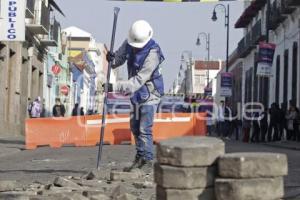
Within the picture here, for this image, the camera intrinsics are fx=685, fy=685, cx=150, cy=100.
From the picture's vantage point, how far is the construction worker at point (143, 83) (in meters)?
8.16

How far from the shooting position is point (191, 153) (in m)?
4.54

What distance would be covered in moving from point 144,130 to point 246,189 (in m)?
3.96

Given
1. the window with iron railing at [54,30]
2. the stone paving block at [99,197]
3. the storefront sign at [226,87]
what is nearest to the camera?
the stone paving block at [99,197]

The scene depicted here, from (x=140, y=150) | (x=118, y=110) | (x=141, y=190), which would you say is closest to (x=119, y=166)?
(x=140, y=150)

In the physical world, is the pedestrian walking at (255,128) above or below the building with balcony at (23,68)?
below

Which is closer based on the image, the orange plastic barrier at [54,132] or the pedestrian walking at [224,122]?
the orange plastic barrier at [54,132]

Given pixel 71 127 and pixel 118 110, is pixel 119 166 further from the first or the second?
pixel 118 110

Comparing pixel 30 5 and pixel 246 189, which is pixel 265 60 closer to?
pixel 30 5

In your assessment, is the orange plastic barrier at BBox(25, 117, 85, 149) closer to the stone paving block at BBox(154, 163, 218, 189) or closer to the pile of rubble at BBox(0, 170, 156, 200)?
the pile of rubble at BBox(0, 170, 156, 200)

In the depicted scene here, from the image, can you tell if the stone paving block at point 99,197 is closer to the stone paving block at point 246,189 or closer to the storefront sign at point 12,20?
the stone paving block at point 246,189

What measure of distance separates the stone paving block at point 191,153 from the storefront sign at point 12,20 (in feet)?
38.3

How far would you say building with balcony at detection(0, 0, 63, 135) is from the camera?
26516 millimetres

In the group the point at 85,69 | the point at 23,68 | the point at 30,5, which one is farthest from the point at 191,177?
the point at 85,69

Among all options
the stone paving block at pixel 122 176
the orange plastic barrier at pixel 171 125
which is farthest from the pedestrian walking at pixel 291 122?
the stone paving block at pixel 122 176
